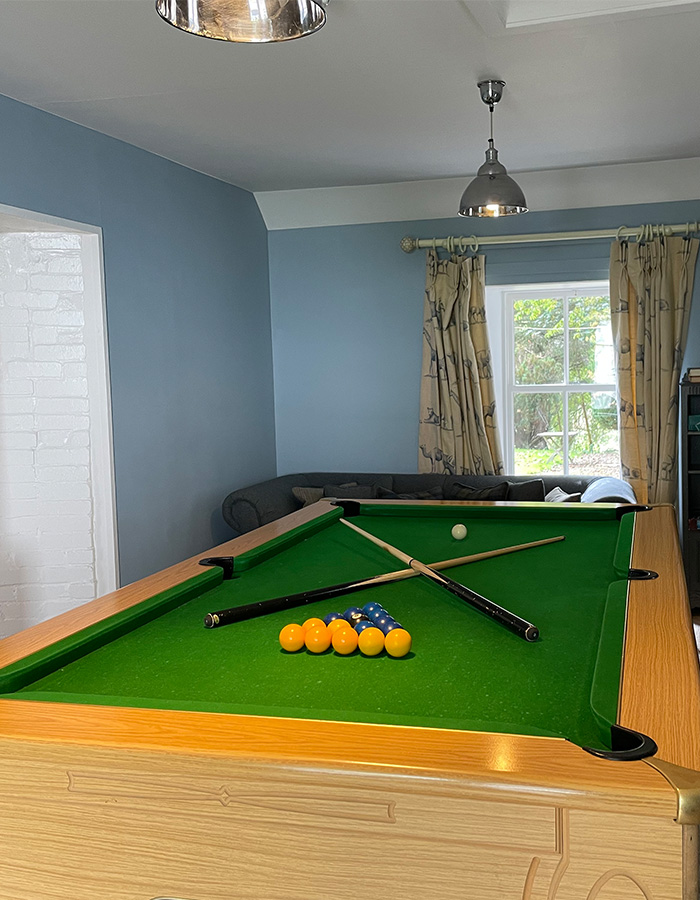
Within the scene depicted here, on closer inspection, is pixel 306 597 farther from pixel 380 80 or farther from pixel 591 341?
pixel 591 341

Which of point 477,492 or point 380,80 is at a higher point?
point 380,80

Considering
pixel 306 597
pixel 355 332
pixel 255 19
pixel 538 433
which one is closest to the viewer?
pixel 255 19

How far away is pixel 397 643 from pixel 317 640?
16 centimetres

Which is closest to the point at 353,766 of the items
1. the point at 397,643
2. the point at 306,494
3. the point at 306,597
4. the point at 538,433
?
the point at 397,643

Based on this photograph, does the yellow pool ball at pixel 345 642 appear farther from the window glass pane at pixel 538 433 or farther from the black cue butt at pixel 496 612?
the window glass pane at pixel 538 433

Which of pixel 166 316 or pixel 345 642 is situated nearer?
pixel 345 642

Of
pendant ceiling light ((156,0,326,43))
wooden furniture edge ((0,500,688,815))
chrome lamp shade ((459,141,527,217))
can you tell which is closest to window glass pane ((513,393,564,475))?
chrome lamp shade ((459,141,527,217))

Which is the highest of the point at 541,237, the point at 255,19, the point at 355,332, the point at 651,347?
the point at 541,237

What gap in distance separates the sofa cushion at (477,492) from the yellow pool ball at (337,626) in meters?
3.08

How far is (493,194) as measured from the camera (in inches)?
142

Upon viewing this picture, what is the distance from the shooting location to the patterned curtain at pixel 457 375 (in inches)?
219

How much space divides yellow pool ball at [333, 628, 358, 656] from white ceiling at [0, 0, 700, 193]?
199cm

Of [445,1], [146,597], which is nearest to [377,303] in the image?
[445,1]

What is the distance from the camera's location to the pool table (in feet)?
3.58
